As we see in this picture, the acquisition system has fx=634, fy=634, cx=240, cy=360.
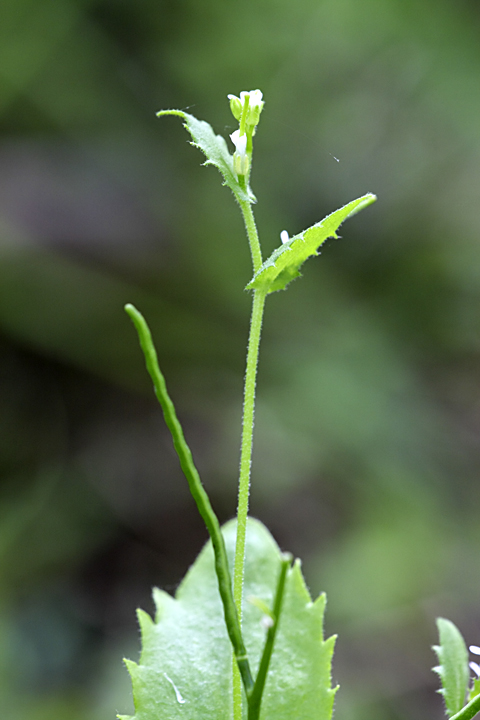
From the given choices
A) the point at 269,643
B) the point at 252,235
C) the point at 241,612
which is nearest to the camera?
the point at 269,643

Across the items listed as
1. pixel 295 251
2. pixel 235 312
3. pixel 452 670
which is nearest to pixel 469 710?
pixel 452 670

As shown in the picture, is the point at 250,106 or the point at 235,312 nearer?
the point at 250,106

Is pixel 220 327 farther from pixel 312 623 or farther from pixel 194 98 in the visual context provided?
pixel 312 623

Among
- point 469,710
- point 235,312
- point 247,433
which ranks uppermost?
point 235,312

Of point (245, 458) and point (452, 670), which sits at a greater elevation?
point (245, 458)

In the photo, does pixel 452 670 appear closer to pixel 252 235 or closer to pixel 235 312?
pixel 252 235

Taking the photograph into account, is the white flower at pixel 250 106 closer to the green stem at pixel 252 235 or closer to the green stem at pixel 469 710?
the green stem at pixel 252 235
